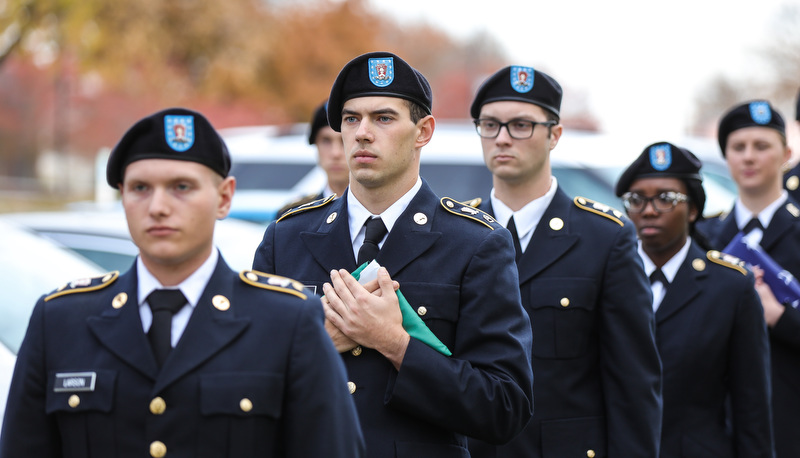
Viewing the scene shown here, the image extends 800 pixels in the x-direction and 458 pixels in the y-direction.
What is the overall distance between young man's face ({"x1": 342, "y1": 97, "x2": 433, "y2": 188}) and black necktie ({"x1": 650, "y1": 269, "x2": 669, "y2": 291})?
6.04 ft

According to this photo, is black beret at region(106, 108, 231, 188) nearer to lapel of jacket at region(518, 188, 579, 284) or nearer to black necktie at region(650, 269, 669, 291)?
lapel of jacket at region(518, 188, 579, 284)

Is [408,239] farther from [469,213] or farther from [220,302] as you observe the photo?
[220,302]

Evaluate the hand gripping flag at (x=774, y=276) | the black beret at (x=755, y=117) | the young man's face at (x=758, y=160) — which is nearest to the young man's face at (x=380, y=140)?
the hand gripping flag at (x=774, y=276)

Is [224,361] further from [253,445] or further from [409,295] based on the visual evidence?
[409,295]

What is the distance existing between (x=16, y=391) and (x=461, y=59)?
250 ft

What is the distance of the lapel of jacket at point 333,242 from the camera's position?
10.1 feet

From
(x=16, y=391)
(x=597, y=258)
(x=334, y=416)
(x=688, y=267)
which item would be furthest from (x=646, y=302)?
(x=16, y=391)

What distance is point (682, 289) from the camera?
445 cm

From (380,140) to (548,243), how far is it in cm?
111

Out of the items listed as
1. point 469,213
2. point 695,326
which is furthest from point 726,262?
point 469,213

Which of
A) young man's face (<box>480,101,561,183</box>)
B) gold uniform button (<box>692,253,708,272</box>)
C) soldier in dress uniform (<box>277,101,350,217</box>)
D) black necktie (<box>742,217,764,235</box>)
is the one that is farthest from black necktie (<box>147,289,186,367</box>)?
black necktie (<box>742,217,764,235</box>)

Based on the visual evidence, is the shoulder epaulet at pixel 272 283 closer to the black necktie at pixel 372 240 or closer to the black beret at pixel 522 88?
the black necktie at pixel 372 240

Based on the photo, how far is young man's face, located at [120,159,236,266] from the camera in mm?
2316

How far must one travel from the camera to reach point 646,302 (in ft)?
12.3
